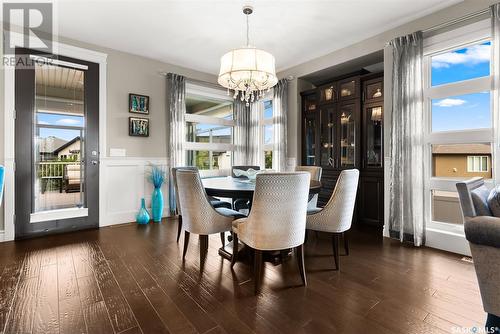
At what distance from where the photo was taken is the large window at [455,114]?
2.55 m

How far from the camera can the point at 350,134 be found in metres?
3.95

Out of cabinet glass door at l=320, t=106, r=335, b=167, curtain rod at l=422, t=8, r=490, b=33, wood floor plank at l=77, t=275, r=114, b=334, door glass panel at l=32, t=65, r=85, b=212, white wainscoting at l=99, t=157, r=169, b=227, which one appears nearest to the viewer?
wood floor plank at l=77, t=275, r=114, b=334

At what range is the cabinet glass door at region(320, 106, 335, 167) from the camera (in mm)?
4176

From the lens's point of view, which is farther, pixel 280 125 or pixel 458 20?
pixel 280 125

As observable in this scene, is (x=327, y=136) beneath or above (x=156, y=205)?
above

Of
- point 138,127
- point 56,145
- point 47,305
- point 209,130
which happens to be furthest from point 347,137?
point 56,145

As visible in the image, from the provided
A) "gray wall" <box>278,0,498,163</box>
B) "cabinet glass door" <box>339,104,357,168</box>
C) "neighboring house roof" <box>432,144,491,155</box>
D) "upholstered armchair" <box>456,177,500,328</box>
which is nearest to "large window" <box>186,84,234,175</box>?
"gray wall" <box>278,0,498,163</box>

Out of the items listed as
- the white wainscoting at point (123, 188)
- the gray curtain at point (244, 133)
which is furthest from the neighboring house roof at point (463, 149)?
the white wainscoting at point (123, 188)

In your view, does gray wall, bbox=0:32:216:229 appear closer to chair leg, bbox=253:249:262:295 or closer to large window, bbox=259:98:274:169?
large window, bbox=259:98:274:169

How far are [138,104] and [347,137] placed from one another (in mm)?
3487

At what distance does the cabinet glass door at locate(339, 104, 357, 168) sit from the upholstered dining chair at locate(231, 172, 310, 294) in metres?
2.42

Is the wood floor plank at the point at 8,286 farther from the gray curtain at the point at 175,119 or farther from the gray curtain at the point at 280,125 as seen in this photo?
the gray curtain at the point at 280,125

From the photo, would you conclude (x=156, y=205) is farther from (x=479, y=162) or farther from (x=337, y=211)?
(x=479, y=162)

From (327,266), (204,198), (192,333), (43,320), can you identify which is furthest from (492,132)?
(43,320)
